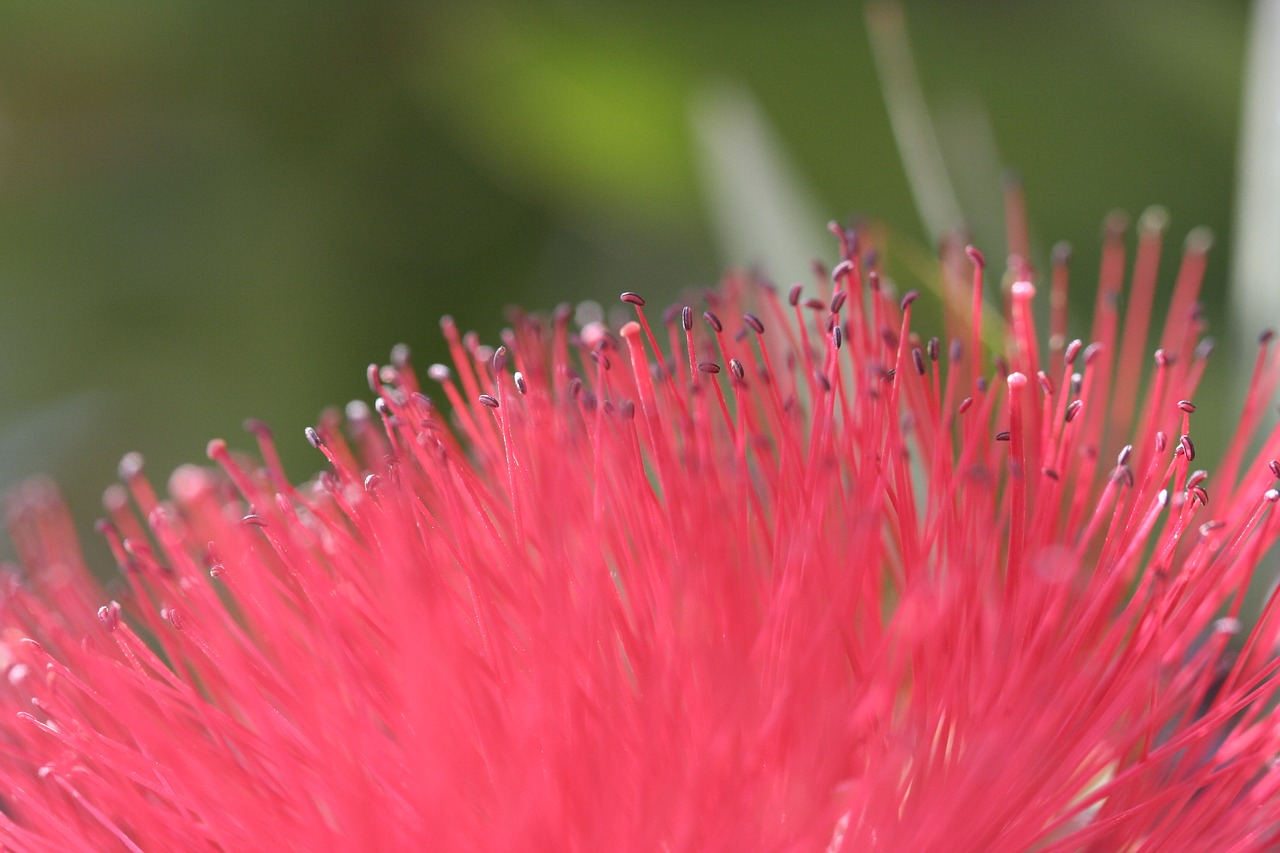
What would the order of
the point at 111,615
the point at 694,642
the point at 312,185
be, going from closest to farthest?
the point at 694,642 < the point at 111,615 < the point at 312,185

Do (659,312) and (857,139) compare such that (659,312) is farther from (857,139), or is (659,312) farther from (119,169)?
(119,169)

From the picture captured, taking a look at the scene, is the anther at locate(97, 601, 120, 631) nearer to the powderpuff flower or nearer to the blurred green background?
the powderpuff flower

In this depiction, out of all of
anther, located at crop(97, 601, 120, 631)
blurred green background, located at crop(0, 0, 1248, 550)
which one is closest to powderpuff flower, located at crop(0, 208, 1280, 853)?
anther, located at crop(97, 601, 120, 631)

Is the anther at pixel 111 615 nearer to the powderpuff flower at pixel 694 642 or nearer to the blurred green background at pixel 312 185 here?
the powderpuff flower at pixel 694 642

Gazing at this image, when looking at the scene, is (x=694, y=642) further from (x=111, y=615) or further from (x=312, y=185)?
(x=312, y=185)

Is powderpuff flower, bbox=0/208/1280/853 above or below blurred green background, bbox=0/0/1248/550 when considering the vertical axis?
below

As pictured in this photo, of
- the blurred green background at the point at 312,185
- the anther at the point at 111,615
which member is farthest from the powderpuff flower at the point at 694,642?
the blurred green background at the point at 312,185

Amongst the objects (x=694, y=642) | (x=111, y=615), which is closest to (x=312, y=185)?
(x=111, y=615)
